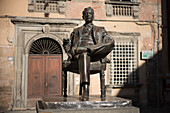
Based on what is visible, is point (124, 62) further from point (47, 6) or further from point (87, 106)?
point (87, 106)

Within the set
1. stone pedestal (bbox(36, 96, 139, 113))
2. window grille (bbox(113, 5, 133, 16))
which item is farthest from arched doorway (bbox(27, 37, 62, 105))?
stone pedestal (bbox(36, 96, 139, 113))

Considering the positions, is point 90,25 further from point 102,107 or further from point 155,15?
point 155,15

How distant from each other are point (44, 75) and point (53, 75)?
401 millimetres

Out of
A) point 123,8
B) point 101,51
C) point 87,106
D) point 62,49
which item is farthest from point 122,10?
point 87,106

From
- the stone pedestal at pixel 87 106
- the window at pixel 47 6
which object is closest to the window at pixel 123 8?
the window at pixel 47 6

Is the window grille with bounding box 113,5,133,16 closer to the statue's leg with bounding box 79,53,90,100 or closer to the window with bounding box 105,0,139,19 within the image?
the window with bounding box 105,0,139,19

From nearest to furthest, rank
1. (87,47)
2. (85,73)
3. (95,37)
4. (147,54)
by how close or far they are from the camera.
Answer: (85,73)
(87,47)
(95,37)
(147,54)

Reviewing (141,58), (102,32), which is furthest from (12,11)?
(102,32)

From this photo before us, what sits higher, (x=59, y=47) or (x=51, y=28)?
(x=51, y=28)

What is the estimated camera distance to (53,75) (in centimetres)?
1084

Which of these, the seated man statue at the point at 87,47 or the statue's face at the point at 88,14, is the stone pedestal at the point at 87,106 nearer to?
the seated man statue at the point at 87,47

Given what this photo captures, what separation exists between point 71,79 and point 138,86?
314 centimetres

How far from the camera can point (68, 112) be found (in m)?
3.49

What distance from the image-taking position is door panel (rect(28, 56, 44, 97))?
10.6 meters
